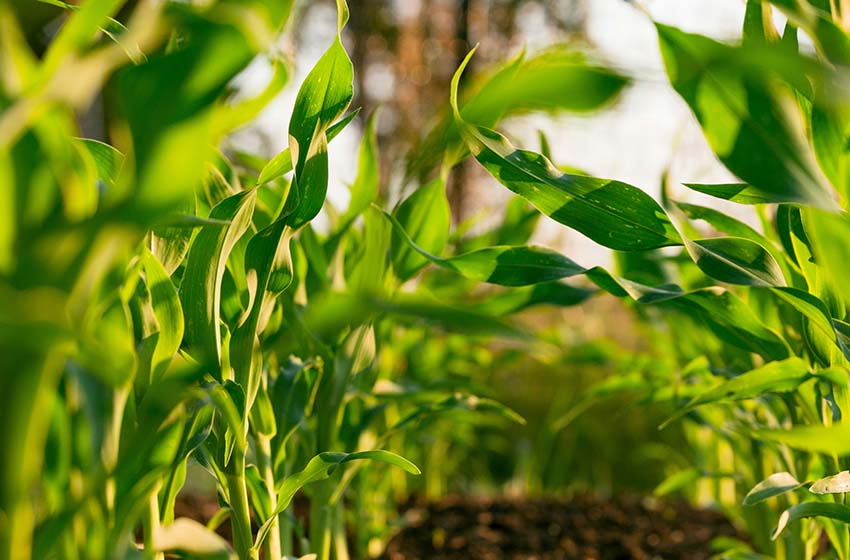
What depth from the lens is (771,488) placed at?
0.65m

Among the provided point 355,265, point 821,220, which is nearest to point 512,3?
point 355,265

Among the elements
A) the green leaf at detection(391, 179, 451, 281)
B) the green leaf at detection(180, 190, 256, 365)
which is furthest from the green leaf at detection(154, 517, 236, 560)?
the green leaf at detection(391, 179, 451, 281)

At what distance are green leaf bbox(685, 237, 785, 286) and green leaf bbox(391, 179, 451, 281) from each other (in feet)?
0.99

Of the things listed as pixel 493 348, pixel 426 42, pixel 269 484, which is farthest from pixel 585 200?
pixel 426 42

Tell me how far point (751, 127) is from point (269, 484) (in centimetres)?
49

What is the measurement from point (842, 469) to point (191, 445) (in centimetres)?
59

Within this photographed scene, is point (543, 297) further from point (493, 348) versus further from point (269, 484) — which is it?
point (493, 348)

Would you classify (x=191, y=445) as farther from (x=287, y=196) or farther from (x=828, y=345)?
(x=828, y=345)

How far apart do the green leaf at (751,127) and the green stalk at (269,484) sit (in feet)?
1.52

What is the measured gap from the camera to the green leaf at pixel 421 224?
0.85 m

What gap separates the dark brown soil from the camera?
1424 mm

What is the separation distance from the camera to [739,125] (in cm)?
51

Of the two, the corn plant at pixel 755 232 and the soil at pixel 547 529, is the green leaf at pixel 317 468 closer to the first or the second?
the corn plant at pixel 755 232

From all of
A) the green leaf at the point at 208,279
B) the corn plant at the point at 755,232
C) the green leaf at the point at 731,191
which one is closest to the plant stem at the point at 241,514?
the green leaf at the point at 208,279
